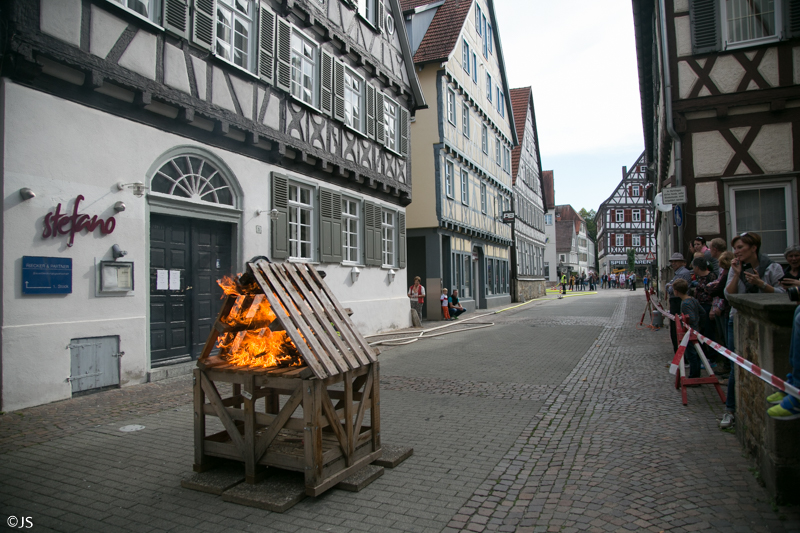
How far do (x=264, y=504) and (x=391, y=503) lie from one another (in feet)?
2.85

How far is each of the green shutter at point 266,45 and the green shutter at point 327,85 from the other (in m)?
1.85

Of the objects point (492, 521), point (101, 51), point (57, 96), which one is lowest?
point (492, 521)

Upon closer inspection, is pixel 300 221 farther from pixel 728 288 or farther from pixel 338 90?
pixel 728 288

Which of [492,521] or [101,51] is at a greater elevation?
[101,51]

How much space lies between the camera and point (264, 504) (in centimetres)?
380

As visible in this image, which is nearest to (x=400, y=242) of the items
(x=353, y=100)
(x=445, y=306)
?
(x=445, y=306)

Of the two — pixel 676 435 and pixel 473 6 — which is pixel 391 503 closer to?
pixel 676 435

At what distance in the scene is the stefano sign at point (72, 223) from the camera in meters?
6.90

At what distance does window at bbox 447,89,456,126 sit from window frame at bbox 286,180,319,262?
34.4 feet

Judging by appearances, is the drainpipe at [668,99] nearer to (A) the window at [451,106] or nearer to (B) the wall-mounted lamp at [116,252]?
(A) the window at [451,106]

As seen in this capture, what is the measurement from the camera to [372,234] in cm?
1513

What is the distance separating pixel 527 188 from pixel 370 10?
25897 mm

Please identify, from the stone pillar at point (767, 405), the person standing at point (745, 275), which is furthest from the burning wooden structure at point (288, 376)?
the person standing at point (745, 275)

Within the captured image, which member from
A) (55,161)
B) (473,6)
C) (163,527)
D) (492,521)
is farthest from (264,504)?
(473,6)
